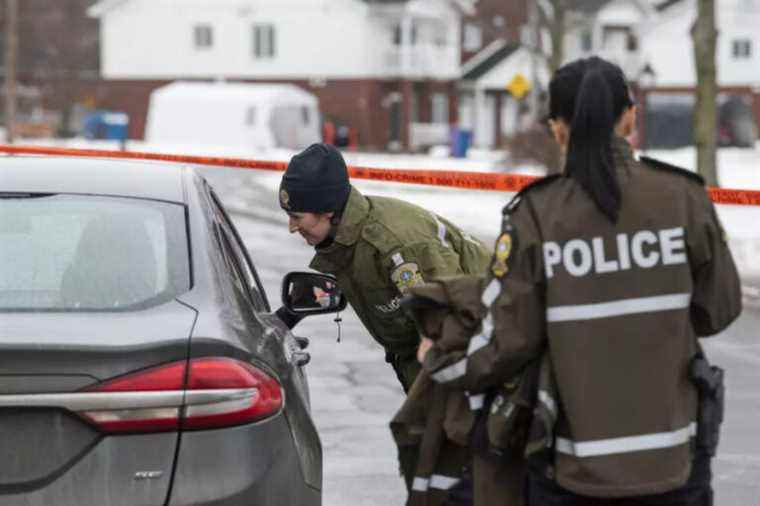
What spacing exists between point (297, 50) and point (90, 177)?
2674 inches

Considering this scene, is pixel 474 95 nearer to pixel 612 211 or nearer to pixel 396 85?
pixel 396 85

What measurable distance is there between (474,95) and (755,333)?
220 ft

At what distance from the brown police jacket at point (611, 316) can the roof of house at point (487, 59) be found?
7467cm

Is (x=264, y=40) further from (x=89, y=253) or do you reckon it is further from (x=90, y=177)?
(x=89, y=253)

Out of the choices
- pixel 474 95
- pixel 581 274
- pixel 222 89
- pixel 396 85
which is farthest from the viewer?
pixel 474 95

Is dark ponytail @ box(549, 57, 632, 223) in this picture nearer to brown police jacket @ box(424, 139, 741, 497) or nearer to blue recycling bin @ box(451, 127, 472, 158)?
brown police jacket @ box(424, 139, 741, 497)

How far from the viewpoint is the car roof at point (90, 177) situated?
514 centimetres

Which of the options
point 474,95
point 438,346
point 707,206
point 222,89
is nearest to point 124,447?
point 438,346

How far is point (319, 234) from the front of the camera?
5.27 metres

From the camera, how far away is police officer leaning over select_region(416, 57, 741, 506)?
3783mm

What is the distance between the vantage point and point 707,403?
3.92 metres

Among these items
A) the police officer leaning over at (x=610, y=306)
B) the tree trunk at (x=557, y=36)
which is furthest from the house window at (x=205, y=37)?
the police officer leaning over at (x=610, y=306)

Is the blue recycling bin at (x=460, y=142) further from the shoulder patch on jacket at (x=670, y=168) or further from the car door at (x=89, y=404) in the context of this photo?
the shoulder patch on jacket at (x=670, y=168)

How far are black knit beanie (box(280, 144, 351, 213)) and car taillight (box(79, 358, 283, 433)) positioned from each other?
968 mm
